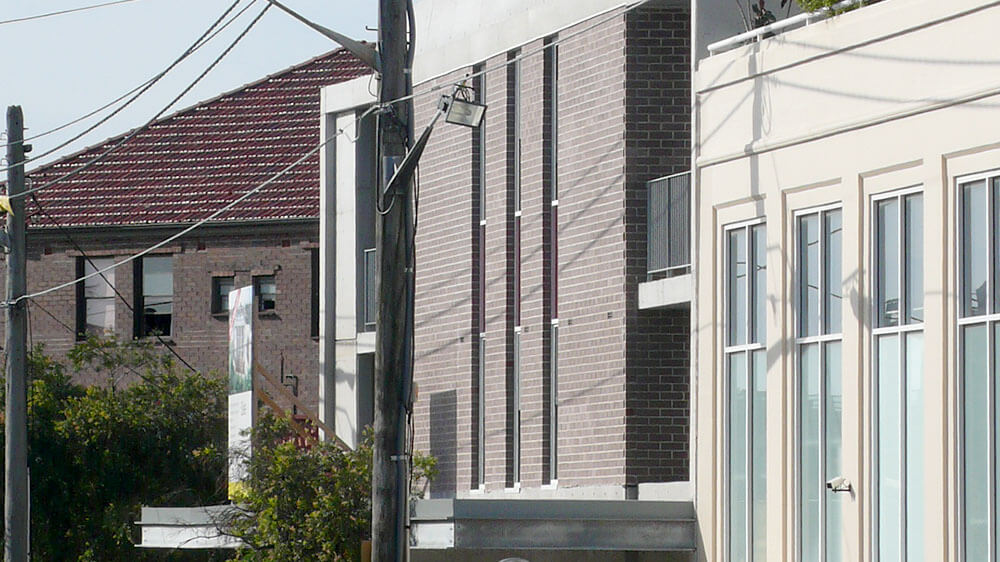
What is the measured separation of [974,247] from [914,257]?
0.92 meters

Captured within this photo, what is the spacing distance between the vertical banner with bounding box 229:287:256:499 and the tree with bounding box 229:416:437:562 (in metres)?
1.64

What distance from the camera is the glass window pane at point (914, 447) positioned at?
1906cm

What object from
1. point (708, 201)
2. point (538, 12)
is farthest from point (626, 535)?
point (538, 12)

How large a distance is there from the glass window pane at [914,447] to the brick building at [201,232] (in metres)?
24.6

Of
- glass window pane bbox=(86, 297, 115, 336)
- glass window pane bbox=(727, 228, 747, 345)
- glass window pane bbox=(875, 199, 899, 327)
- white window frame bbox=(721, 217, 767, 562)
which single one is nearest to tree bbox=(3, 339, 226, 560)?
glass window pane bbox=(86, 297, 115, 336)

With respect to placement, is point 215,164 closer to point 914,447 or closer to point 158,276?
point 158,276

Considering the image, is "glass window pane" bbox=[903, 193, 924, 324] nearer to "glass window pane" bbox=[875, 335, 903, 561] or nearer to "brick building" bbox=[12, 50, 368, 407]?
"glass window pane" bbox=[875, 335, 903, 561]

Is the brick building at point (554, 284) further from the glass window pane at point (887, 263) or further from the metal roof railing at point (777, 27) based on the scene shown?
the glass window pane at point (887, 263)

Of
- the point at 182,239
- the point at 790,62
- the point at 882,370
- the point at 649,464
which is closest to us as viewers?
the point at 882,370

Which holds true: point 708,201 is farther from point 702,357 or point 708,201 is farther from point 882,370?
point 882,370

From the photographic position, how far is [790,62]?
68.9ft

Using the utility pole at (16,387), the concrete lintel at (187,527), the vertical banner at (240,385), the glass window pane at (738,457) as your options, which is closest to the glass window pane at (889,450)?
the glass window pane at (738,457)

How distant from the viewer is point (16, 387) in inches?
1225

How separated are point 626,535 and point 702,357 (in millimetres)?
2193
